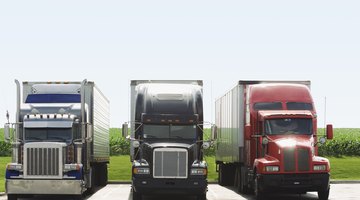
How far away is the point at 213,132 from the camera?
23844mm

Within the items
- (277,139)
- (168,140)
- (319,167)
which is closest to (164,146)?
(168,140)

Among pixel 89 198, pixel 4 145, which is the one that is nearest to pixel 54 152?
pixel 89 198

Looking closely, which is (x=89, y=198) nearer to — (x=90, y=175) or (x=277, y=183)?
(x=90, y=175)

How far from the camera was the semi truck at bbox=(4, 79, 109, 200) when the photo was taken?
24922 millimetres

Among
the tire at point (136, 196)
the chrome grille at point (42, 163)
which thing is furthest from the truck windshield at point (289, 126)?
the chrome grille at point (42, 163)

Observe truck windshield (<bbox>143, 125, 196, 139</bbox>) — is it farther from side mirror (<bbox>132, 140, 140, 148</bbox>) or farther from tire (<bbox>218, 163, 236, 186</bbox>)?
tire (<bbox>218, 163, 236, 186</bbox>)

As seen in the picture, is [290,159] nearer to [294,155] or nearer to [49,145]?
[294,155]

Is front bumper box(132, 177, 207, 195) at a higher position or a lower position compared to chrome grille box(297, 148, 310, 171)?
lower

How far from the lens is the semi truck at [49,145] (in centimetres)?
2492

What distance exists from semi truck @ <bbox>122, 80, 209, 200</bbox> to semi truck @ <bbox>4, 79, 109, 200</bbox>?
1995 millimetres

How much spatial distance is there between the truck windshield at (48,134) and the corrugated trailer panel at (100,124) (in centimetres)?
391

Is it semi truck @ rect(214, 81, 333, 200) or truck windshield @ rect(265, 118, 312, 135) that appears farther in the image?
truck windshield @ rect(265, 118, 312, 135)

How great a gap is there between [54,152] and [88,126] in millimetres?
1929

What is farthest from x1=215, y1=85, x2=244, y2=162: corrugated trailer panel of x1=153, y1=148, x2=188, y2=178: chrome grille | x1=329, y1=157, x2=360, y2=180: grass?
x1=329, y1=157, x2=360, y2=180: grass
